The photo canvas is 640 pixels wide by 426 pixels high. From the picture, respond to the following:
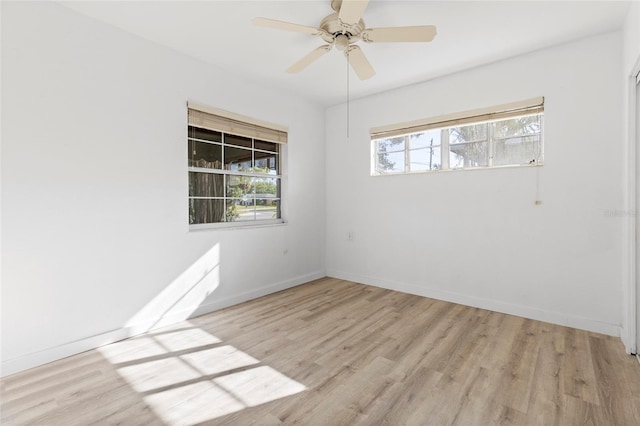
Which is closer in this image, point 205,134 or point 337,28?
point 337,28

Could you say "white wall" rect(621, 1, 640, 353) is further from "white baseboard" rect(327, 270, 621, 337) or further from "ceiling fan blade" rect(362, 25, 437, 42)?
"ceiling fan blade" rect(362, 25, 437, 42)

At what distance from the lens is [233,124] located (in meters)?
3.52

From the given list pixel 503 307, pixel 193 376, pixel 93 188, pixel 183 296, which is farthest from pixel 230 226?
pixel 503 307

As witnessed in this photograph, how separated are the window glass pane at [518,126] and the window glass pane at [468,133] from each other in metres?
0.11

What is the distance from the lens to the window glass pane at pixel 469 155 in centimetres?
343

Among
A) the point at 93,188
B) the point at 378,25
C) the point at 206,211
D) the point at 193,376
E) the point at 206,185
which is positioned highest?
the point at 378,25

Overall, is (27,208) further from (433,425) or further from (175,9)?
(433,425)

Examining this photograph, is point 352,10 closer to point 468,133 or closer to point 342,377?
point 468,133

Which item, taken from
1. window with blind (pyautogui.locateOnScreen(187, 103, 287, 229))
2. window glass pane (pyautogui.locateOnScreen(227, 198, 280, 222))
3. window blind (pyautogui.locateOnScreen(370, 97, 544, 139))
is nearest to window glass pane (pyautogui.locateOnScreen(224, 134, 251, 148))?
window with blind (pyautogui.locateOnScreen(187, 103, 287, 229))

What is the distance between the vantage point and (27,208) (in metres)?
2.18

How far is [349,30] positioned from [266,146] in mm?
2105

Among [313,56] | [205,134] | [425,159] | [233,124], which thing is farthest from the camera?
[425,159]

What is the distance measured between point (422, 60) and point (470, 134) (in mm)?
1015

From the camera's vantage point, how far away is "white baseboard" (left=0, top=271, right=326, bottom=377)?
216 cm
